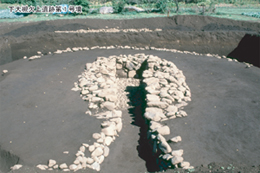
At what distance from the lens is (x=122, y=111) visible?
7449 mm

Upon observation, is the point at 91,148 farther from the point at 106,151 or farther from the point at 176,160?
the point at 176,160

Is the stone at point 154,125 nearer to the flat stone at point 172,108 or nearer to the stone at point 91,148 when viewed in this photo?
the flat stone at point 172,108

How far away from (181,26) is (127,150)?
11.9 m

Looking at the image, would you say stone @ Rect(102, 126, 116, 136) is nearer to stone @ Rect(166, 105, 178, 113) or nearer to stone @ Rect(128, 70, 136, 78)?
stone @ Rect(166, 105, 178, 113)

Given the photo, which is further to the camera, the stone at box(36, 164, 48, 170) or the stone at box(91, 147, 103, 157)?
the stone at box(91, 147, 103, 157)

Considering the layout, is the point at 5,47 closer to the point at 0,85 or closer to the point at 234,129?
the point at 0,85

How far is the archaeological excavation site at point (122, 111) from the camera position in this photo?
4.80m

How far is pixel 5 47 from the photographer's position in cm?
1096

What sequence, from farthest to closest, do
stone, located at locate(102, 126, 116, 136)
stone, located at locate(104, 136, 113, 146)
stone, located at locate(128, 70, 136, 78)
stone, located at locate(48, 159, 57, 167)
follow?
stone, located at locate(128, 70, 136, 78)
stone, located at locate(102, 126, 116, 136)
stone, located at locate(104, 136, 113, 146)
stone, located at locate(48, 159, 57, 167)

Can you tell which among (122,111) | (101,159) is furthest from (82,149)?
(122,111)

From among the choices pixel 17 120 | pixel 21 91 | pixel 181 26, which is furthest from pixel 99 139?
pixel 181 26

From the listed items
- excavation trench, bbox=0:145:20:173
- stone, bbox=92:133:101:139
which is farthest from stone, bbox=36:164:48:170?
stone, bbox=92:133:101:139

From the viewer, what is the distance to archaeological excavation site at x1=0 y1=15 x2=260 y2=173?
480 centimetres

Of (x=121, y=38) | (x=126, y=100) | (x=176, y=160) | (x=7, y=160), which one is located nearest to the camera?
(x=176, y=160)
